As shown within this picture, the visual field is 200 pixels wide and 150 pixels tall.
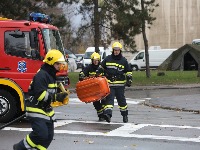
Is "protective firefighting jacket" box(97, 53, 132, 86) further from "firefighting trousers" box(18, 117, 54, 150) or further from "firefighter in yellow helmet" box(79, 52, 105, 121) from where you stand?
"firefighting trousers" box(18, 117, 54, 150)

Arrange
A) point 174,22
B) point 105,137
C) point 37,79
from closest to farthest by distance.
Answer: point 37,79, point 105,137, point 174,22

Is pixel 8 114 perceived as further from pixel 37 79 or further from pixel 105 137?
pixel 37 79

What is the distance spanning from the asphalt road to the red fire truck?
1.87ft

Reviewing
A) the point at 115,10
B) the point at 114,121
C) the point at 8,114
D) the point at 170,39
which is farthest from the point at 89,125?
the point at 170,39

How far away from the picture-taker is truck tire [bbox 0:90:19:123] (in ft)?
41.9

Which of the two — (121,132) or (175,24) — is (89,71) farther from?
(175,24)

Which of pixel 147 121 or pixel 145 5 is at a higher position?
pixel 145 5

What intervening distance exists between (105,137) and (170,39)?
207ft

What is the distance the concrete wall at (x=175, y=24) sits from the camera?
7119 cm

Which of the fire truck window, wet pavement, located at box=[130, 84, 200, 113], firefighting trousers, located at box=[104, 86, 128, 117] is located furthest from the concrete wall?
the fire truck window

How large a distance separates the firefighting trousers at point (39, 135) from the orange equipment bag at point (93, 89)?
413cm

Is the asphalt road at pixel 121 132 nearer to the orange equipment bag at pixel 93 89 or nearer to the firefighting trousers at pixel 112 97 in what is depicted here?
the firefighting trousers at pixel 112 97

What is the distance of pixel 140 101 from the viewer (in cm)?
2008

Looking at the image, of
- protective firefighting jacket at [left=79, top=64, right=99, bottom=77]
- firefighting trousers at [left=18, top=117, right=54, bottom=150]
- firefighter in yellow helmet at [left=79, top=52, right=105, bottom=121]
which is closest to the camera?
firefighting trousers at [left=18, top=117, right=54, bottom=150]
